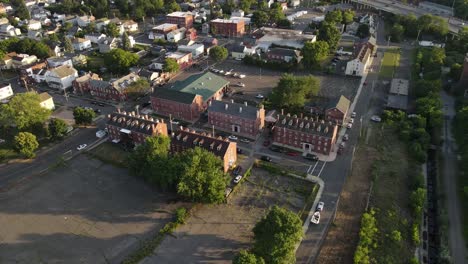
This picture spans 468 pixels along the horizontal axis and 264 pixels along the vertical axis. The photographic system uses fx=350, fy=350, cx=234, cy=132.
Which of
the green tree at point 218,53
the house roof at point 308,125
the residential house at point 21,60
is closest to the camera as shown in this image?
the house roof at point 308,125

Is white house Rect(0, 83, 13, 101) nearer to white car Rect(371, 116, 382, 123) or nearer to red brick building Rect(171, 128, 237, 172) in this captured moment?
red brick building Rect(171, 128, 237, 172)

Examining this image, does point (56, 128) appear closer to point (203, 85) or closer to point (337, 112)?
point (203, 85)

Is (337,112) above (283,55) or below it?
below

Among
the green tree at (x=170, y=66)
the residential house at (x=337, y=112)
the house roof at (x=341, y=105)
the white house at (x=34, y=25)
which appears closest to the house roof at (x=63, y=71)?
the green tree at (x=170, y=66)

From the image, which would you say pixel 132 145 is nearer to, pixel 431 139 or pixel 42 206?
pixel 42 206

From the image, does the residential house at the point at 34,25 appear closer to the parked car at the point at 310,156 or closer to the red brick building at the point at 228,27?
the red brick building at the point at 228,27

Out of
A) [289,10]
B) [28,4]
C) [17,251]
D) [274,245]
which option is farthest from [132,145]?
[28,4]

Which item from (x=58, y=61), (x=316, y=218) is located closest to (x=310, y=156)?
(x=316, y=218)
